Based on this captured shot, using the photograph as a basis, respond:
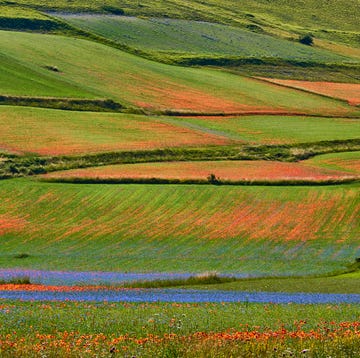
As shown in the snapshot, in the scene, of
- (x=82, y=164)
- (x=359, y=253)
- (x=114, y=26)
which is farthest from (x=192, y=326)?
(x=114, y=26)

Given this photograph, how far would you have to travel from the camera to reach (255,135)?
320 feet

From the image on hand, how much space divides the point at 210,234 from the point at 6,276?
711 inches

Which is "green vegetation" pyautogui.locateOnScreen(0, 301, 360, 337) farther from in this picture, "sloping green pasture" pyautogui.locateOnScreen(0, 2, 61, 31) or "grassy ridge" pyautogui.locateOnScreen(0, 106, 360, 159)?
"sloping green pasture" pyautogui.locateOnScreen(0, 2, 61, 31)

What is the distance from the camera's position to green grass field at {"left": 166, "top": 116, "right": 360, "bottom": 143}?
96.8m

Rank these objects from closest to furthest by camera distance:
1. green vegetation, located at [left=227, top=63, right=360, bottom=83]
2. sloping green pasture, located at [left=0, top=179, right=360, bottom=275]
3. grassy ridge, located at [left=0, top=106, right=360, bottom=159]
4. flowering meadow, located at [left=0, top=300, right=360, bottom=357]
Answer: flowering meadow, located at [left=0, top=300, right=360, bottom=357], sloping green pasture, located at [left=0, top=179, right=360, bottom=275], grassy ridge, located at [left=0, top=106, right=360, bottom=159], green vegetation, located at [left=227, top=63, right=360, bottom=83]

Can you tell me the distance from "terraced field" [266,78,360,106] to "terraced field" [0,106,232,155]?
33.0m

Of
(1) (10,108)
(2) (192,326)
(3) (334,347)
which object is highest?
(3) (334,347)

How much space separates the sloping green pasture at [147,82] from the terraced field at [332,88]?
2720 mm

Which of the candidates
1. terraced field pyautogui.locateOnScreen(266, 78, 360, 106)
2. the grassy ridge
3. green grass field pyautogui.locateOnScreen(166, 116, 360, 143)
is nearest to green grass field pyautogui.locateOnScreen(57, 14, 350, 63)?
terraced field pyautogui.locateOnScreen(266, 78, 360, 106)

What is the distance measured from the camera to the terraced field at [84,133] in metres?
83.6

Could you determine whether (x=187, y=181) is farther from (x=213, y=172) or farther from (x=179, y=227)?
(x=179, y=227)

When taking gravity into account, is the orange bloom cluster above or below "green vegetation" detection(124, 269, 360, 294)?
above

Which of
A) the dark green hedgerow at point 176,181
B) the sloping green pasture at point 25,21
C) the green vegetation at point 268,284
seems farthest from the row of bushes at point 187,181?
the sloping green pasture at point 25,21

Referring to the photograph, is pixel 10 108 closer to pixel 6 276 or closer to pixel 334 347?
pixel 6 276
